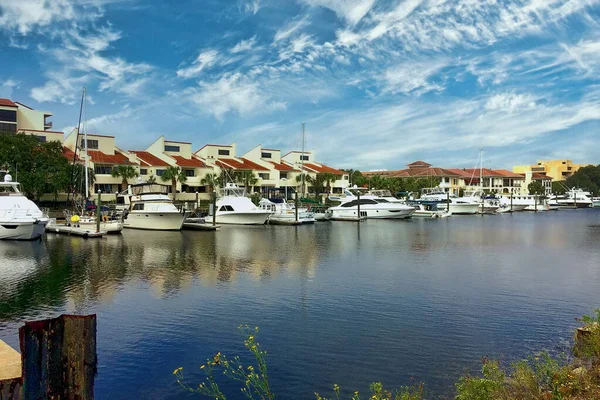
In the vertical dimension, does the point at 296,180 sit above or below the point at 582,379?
above

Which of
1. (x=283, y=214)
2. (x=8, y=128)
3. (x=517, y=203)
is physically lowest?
(x=283, y=214)

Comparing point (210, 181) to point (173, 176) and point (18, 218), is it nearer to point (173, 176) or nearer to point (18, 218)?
point (173, 176)

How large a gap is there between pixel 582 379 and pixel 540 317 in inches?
330

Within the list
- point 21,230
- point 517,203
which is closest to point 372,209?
point 21,230

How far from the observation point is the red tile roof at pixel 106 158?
216ft

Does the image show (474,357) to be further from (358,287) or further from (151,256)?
(151,256)

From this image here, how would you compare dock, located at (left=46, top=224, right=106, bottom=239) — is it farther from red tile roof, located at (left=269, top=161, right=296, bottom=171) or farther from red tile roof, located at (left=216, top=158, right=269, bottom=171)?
red tile roof, located at (left=269, top=161, right=296, bottom=171)

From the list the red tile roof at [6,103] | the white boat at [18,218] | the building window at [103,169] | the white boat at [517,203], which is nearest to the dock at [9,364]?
the white boat at [18,218]

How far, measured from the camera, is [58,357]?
8.61 meters

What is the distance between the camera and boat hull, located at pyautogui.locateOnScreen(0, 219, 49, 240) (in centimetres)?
3619

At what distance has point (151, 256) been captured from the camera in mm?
31375

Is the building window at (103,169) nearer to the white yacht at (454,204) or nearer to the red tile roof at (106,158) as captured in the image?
the red tile roof at (106,158)

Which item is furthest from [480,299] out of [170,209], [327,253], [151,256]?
[170,209]

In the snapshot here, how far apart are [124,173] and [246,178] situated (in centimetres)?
1943
